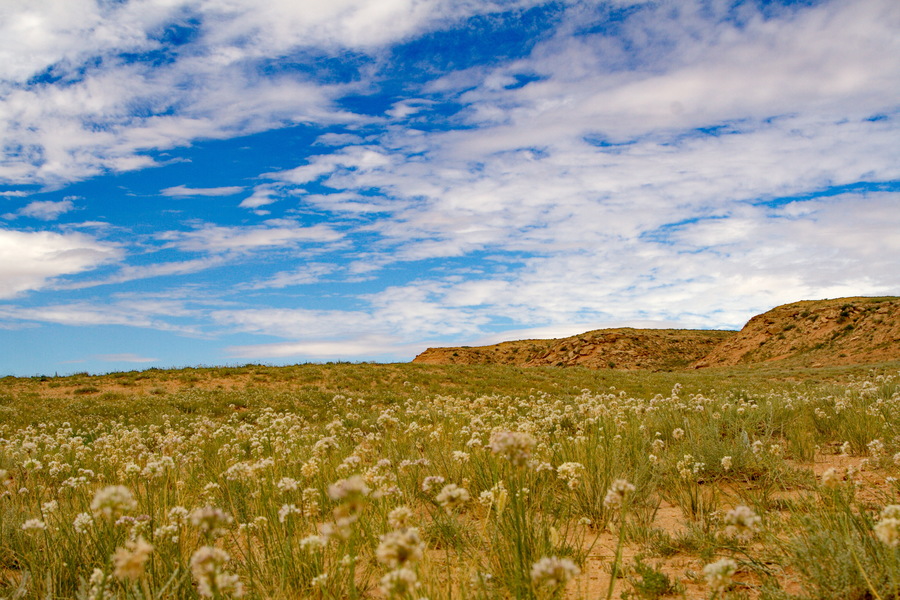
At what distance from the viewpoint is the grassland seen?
2525mm

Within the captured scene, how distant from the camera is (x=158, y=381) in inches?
931

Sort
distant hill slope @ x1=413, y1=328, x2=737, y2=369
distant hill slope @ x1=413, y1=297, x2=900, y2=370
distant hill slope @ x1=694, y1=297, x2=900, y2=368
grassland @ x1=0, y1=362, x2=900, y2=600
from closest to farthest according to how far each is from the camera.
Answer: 1. grassland @ x1=0, y1=362, x2=900, y2=600
2. distant hill slope @ x1=694, y1=297, x2=900, y2=368
3. distant hill slope @ x1=413, y1=297, x2=900, y2=370
4. distant hill slope @ x1=413, y1=328, x2=737, y2=369

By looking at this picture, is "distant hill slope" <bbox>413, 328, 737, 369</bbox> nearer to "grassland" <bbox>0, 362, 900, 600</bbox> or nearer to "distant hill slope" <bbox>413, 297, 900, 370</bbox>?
"distant hill slope" <bbox>413, 297, 900, 370</bbox>

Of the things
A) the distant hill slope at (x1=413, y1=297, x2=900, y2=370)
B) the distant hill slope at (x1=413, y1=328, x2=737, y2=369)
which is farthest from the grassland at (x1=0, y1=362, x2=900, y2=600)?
the distant hill slope at (x1=413, y1=328, x2=737, y2=369)

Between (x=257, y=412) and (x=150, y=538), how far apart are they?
11938 mm

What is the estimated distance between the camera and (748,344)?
52031 millimetres

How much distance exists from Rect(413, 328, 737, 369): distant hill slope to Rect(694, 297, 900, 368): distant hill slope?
4.79 metres

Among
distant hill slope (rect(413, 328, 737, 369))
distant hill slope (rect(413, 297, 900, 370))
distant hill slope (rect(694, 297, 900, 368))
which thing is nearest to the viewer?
distant hill slope (rect(694, 297, 900, 368))

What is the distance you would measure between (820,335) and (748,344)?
7.37m

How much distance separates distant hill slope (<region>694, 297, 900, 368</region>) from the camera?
38.5m

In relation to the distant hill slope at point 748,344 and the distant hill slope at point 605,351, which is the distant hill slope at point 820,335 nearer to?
the distant hill slope at point 748,344

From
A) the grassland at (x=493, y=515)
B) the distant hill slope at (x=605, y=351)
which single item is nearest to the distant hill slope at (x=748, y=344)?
the distant hill slope at (x=605, y=351)

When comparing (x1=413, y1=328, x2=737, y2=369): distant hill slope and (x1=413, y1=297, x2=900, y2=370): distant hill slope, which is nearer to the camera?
(x1=413, y1=297, x2=900, y2=370): distant hill slope

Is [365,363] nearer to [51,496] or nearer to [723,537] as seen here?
[51,496]
